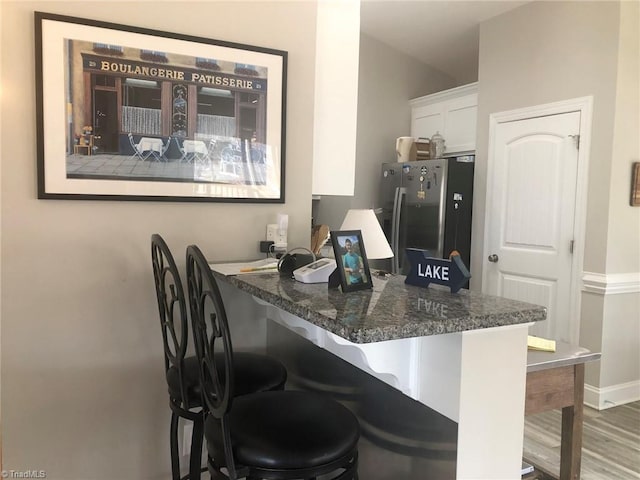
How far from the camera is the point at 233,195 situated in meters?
2.11

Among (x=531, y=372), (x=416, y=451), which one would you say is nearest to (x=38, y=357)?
(x=416, y=451)

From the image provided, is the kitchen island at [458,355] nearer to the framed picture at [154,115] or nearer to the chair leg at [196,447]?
the chair leg at [196,447]

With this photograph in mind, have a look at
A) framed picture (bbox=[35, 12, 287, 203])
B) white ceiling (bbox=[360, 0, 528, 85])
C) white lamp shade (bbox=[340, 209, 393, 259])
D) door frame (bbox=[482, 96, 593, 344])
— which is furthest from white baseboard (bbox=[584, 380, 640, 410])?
white ceiling (bbox=[360, 0, 528, 85])

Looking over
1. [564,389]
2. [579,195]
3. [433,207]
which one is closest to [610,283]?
[579,195]

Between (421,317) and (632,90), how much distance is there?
3.04 meters

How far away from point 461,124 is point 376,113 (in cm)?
91

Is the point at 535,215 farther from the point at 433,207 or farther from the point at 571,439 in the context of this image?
the point at 571,439

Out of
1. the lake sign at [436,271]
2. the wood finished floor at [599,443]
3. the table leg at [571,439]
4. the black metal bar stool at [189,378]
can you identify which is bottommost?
the wood finished floor at [599,443]

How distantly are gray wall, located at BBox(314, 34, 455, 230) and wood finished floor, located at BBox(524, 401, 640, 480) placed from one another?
8.65ft

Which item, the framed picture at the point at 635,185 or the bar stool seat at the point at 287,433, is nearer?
the bar stool seat at the point at 287,433

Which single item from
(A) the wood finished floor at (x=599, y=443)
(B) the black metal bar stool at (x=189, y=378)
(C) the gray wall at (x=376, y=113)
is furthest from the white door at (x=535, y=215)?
(B) the black metal bar stool at (x=189, y=378)

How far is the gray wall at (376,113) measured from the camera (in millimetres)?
5043

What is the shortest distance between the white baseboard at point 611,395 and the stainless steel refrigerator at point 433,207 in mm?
1399

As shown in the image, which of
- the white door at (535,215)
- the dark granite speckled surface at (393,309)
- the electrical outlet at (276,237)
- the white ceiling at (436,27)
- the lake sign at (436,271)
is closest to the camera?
the dark granite speckled surface at (393,309)
